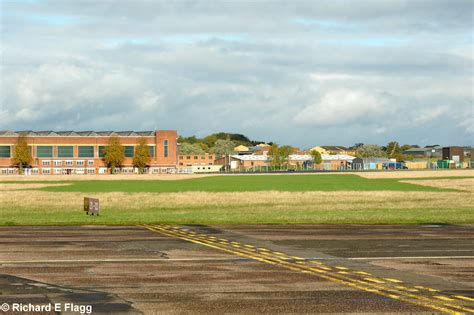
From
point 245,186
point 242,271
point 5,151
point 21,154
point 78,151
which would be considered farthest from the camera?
point 78,151

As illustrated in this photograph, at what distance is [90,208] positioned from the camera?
42.2 meters

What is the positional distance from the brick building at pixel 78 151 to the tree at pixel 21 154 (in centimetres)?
241

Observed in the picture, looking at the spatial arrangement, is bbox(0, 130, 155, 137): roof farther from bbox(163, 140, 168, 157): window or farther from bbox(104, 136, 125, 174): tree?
bbox(104, 136, 125, 174): tree

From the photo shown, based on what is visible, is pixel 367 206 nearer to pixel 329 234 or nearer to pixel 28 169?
pixel 329 234

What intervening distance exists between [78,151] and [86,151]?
8.12 feet

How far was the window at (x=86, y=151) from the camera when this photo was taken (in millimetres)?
185875

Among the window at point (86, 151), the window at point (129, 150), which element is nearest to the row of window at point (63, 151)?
the window at point (86, 151)

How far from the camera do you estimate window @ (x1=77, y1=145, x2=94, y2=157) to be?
18588cm

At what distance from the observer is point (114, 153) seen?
182 meters

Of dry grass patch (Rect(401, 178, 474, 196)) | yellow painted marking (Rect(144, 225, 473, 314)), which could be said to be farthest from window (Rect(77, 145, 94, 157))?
yellow painted marking (Rect(144, 225, 473, 314))

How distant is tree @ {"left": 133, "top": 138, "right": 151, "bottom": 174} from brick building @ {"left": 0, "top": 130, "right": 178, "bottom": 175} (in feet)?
9.08

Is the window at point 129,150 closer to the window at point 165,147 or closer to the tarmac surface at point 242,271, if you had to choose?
the window at point 165,147

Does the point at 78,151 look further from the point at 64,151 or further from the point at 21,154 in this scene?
the point at 21,154

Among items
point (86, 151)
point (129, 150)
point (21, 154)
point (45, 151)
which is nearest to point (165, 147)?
point (129, 150)
